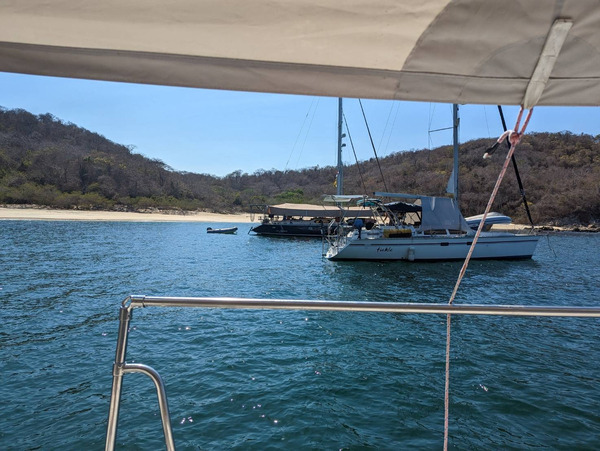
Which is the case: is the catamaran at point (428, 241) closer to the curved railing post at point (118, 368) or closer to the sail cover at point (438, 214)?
the sail cover at point (438, 214)

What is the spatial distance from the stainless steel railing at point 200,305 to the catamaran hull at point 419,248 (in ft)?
59.1

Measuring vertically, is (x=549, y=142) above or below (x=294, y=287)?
above

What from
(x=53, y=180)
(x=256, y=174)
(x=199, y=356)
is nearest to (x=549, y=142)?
(x=256, y=174)

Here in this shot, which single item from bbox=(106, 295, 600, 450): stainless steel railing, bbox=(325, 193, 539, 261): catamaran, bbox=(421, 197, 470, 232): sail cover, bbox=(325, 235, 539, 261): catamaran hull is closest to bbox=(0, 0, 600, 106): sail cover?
bbox=(106, 295, 600, 450): stainless steel railing

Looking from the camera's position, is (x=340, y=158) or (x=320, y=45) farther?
(x=340, y=158)

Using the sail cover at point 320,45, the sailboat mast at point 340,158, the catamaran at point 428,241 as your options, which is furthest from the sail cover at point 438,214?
the sail cover at point 320,45

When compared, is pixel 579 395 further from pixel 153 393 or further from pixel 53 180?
pixel 53 180

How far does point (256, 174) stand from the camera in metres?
127

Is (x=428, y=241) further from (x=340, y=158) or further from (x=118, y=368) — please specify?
(x=118, y=368)

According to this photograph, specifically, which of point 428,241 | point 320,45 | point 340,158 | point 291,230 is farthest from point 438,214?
point 291,230

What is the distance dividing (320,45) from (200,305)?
134 centimetres

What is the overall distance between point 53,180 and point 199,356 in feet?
262

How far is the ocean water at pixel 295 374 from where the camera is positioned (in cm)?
473

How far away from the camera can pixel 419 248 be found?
19.9 metres
